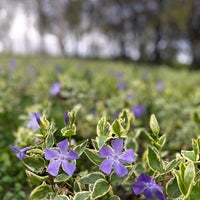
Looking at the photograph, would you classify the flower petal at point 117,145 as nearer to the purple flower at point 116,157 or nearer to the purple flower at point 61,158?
the purple flower at point 116,157

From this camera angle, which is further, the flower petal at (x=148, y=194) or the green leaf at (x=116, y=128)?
the green leaf at (x=116, y=128)

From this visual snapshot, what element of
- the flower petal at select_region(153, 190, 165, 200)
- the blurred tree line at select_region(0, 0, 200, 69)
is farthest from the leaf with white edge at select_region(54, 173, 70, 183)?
the blurred tree line at select_region(0, 0, 200, 69)

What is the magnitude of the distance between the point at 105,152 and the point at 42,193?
28 cm

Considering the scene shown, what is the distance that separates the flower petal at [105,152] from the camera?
4.36ft

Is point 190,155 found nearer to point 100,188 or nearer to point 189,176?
point 189,176

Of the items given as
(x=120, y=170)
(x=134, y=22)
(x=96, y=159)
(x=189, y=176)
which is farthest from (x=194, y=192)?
(x=134, y=22)

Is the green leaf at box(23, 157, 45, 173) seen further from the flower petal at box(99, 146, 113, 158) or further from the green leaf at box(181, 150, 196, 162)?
the green leaf at box(181, 150, 196, 162)

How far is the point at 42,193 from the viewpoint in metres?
1.39

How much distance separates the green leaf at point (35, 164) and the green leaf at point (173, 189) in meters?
0.46

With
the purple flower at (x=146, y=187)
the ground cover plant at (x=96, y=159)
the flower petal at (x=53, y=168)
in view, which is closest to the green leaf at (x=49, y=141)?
the ground cover plant at (x=96, y=159)

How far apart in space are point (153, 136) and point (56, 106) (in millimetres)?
1979

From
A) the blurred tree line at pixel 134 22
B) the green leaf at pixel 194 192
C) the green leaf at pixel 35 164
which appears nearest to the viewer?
the green leaf at pixel 194 192

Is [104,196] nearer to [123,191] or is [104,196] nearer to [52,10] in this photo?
[123,191]

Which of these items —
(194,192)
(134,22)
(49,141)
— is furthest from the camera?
(134,22)
